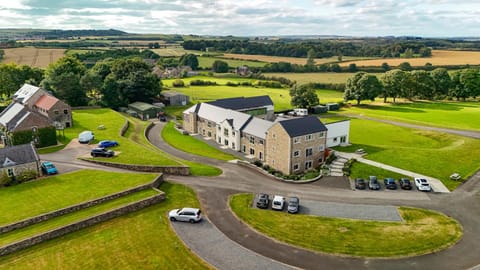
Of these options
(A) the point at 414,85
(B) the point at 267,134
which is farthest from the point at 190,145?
(A) the point at 414,85

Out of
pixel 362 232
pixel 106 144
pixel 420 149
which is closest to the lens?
pixel 362 232

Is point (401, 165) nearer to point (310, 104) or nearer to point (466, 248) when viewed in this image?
point (466, 248)

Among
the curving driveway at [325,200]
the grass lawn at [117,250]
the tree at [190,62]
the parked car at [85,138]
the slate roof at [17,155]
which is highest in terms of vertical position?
the tree at [190,62]

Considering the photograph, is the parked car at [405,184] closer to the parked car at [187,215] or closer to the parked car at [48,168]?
the parked car at [187,215]

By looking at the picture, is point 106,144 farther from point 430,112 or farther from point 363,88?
point 430,112

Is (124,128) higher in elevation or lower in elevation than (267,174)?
higher

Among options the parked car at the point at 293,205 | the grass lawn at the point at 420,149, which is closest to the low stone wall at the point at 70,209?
the parked car at the point at 293,205
